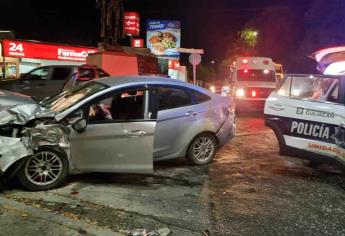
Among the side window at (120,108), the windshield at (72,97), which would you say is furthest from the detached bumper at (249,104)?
the windshield at (72,97)

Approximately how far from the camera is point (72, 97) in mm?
6781

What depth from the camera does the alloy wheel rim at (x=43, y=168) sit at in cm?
587

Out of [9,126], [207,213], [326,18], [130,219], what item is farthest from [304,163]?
[326,18]

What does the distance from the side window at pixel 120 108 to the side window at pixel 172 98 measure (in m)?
0.43

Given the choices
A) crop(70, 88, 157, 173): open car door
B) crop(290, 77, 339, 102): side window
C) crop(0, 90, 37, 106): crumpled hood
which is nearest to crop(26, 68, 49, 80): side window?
crop(0, 90, 37, 106): crumpled hood

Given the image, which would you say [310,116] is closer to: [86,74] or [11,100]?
[11,100]

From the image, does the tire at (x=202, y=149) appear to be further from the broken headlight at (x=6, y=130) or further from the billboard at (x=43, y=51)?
the billboard at (x=43, y=51)

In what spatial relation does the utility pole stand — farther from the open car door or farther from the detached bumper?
the open car door

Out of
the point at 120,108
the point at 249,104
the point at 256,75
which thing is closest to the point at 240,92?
the point at 249,104

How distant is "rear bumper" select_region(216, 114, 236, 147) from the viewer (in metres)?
8.15

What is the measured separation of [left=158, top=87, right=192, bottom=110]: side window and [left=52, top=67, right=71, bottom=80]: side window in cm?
869

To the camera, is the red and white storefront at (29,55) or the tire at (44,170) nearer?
the tire at (44,170)

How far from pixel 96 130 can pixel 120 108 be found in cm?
106

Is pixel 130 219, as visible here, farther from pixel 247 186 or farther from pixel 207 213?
pixel 247 186
